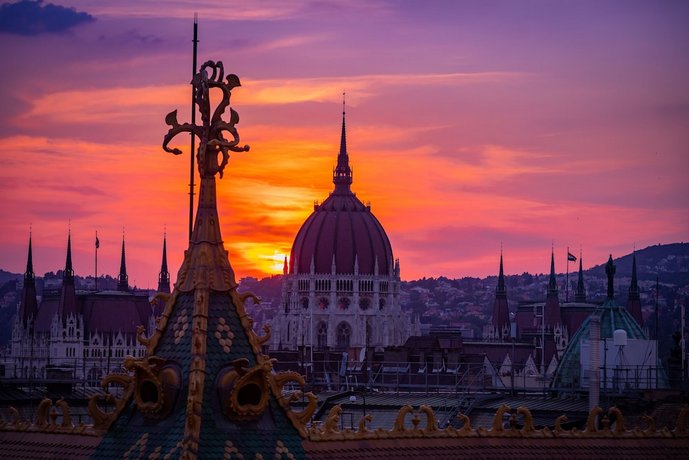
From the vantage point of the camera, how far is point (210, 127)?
27.7 metres

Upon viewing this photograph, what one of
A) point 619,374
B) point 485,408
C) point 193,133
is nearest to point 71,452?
point 193,133

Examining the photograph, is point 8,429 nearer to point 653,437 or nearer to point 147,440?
point 147,440

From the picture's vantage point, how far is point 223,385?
85.6ft

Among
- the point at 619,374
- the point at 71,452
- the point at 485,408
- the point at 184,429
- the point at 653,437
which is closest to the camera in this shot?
the point at 184,429

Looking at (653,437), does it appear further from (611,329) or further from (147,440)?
(611,329)

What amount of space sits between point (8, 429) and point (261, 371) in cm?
449

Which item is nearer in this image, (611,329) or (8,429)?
(8,429)

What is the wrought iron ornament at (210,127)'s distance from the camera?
27.6 meters

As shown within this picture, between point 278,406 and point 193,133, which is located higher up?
point 193,133

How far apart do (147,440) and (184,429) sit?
794 millimetres

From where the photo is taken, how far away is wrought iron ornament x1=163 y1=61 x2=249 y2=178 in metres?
27.6

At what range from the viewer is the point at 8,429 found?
94.2ft

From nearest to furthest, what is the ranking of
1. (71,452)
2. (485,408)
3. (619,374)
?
(71,452) → (485,408) → (619,374)

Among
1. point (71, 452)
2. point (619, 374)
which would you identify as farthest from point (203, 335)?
point (619, 374)
